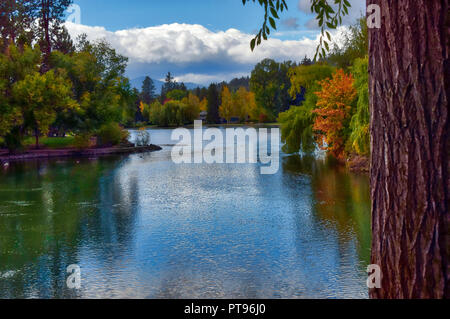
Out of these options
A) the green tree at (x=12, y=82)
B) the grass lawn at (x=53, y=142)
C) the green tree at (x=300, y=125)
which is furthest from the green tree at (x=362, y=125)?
the grass lawn at (x=53, y=142)

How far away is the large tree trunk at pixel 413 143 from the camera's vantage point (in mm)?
2838

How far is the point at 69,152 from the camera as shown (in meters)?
32.7

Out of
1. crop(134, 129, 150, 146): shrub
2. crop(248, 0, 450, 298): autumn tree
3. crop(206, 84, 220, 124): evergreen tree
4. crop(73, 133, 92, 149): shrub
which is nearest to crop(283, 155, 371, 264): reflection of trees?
crop(248, 0, 450, 298): autumn tree

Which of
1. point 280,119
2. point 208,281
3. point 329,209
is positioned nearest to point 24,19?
point 280,119

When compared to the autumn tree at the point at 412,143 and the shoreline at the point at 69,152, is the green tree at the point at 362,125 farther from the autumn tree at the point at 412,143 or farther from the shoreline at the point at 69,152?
the shoreline at the point at 69,152

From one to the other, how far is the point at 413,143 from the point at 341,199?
11.3 meters

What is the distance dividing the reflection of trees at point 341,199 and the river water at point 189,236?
3 cm

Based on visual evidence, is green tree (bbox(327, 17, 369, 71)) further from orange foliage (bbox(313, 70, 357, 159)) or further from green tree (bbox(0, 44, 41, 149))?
green tree (bbox(0, 44, 41, 149))

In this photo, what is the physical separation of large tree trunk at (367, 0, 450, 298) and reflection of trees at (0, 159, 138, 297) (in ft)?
16.9

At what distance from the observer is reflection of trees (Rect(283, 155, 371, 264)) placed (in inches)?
391

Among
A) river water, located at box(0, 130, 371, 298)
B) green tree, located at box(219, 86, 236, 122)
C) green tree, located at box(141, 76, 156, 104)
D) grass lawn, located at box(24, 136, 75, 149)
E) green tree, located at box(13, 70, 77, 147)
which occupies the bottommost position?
river water, located at box(0, 130, 371, 298)

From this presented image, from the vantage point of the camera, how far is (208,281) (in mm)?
7301

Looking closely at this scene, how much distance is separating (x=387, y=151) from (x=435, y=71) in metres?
0.52

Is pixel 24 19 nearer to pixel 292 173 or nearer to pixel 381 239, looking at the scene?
pixel 292 173
